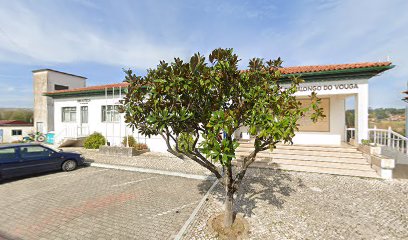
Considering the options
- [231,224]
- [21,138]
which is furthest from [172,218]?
[21,138]

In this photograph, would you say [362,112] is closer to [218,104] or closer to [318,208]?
[318,208]

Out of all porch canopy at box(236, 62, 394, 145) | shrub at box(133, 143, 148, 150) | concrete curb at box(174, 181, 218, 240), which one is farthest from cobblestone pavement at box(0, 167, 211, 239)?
porch canopy at box(236, 62, 394, 145)

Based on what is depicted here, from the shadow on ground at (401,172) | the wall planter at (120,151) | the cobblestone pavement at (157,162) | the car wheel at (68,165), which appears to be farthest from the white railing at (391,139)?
the car wheel at (68,165)

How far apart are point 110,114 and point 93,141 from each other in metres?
2.46

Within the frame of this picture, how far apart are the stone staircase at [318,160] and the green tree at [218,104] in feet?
19.3

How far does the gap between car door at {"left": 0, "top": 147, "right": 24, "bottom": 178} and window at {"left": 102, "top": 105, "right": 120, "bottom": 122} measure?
290 inches

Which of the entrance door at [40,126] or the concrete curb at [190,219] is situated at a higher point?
the entrance door at [40,126]

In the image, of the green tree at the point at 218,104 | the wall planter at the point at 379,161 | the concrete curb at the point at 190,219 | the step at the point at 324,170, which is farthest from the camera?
the step at the point at 324,170

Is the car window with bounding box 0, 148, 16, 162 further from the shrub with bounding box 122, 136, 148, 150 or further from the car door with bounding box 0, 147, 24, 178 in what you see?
the shrub with bounding box 122, 136, 148, 150

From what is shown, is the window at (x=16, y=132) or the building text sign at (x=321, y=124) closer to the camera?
the building text sign at (x=321, y=124)

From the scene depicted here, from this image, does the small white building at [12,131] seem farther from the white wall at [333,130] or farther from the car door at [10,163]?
the white wall at [333,130]

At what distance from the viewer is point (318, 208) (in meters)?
5.34

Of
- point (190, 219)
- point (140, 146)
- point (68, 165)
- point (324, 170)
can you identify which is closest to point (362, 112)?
point (324, 170)

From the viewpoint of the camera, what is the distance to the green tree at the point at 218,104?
304 centimetres
